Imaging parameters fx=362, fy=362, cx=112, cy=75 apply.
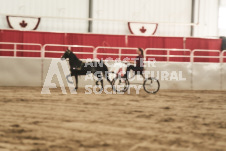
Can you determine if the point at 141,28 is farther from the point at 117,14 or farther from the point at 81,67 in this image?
the point at 81,67

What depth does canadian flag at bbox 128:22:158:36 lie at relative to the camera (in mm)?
20109

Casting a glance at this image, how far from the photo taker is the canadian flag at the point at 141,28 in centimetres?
2011

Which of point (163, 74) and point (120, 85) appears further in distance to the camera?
point (163, 74)

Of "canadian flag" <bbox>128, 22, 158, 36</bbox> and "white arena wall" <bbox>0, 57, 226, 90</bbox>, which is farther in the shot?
Result: "canadian flag" <bbox>128, 22, 158, 36</bbox>

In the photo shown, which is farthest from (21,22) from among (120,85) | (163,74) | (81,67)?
(120,85)

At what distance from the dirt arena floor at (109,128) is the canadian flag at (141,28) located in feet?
38.7

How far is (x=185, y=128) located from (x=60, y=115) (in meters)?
2.50

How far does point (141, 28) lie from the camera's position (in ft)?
66.0

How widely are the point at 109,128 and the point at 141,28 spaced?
14885 millimetres

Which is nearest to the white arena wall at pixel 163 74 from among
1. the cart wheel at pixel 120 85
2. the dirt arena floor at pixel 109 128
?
the cart wheel at pixel 120 85

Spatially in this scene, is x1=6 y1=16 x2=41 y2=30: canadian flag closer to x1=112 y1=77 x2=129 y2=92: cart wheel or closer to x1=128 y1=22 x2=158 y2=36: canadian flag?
x1=128 y1=22 x2=158 y2=36: canadian flag

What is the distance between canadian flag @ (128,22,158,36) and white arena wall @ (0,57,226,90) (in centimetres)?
498

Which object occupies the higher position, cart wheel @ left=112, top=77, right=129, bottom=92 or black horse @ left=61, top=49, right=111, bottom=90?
black horse @ left=61, top=49, right=111, bottom=90

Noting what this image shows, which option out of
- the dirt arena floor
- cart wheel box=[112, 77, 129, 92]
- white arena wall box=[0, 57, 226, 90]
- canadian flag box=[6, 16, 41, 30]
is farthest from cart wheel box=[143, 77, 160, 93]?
canadian flag box=[6, 16, 41, 30]
